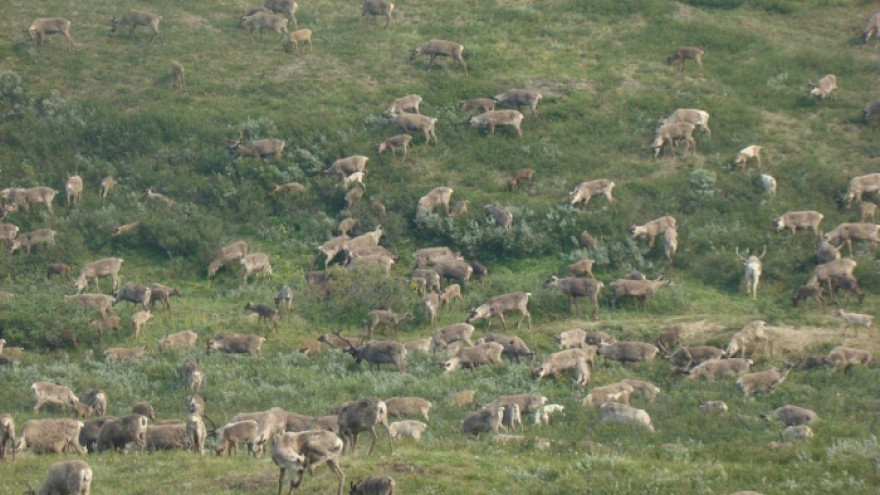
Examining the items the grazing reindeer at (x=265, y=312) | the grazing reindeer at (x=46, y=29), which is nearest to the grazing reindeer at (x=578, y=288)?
the grazing reindeer at (x=265, y=312)

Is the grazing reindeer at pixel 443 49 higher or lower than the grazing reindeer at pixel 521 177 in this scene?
higher

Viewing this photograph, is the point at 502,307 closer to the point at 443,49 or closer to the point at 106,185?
the point at 106,185

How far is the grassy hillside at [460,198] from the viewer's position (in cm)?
2428

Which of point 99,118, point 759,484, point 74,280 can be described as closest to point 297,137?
Result: point 99,118

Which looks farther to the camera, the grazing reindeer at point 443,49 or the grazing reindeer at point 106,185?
the grazing reindeer at point 443,49

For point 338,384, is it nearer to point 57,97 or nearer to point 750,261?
point 750,261

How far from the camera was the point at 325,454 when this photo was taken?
21.8 meters

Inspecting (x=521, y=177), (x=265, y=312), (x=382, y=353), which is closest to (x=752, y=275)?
(x=521, y=177)

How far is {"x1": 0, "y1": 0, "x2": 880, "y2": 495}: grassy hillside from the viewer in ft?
79.7

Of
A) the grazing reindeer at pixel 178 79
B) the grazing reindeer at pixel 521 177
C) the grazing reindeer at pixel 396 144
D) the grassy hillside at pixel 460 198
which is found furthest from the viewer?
the grazing reindeer at pixel 178 79

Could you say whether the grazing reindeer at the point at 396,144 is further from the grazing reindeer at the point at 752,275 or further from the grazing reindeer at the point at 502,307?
the grazing reindeer at the point at 752,275

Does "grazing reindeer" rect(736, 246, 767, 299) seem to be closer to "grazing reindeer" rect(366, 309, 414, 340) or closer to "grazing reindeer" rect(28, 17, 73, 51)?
"grazing reindeer" rect(366, 309, 414, 340)

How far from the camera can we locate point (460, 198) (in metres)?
42.5

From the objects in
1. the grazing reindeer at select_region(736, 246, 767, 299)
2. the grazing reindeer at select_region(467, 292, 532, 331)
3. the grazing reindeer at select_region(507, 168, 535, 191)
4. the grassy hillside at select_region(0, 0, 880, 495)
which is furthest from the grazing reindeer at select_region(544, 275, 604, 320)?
the grazing reindeer at select_region(507, 168, 535, 191)
